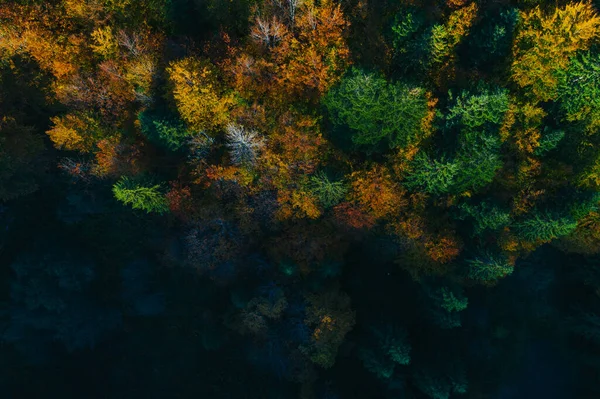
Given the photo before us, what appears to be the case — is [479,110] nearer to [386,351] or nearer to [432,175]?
[432,175]

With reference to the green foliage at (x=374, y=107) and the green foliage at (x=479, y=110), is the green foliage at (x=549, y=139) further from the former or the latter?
the green foliage at (x=374, y=107)

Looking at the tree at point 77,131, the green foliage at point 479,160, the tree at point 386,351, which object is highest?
the green foliage at point 479,160

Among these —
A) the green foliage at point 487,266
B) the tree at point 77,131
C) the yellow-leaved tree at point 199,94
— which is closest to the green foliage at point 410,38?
the yellow-leaved tree at point 199,94

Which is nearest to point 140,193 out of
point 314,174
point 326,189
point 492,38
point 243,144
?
point 243,144

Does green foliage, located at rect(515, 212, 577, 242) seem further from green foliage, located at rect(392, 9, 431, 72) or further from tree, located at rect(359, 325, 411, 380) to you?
green foliage, located at rect(392, 9, 431, 72)

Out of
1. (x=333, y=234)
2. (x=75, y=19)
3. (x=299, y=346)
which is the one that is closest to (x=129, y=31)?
(x=75, y=19)

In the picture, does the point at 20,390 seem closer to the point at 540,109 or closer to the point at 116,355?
the point at 116,355

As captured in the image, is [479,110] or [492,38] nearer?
[479,110]
